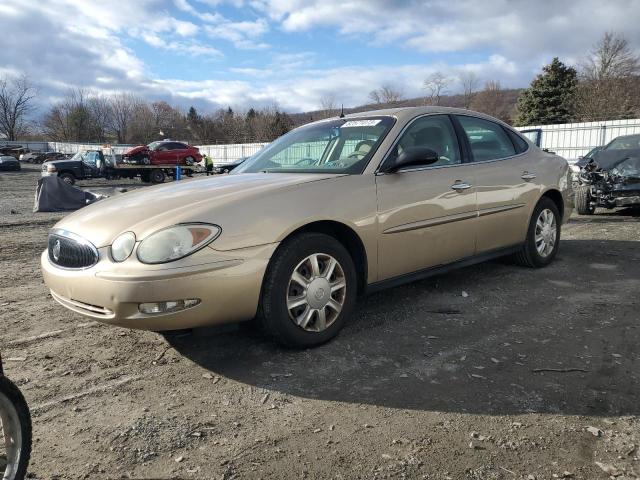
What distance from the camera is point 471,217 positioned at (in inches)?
167

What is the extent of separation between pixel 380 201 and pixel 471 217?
3.65 feet

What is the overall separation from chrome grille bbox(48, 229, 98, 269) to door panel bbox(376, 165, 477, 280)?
1867mm

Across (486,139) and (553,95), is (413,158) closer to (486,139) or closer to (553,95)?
(486,139)

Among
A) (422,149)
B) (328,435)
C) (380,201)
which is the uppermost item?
(422,149)

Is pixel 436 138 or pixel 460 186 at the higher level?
pixel 436 138

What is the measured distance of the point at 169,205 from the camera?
9.98ft

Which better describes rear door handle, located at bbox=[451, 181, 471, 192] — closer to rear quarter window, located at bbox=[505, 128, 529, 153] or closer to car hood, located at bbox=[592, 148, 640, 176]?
rear quarter window, located at bbox=[505, 128, 529, 153]

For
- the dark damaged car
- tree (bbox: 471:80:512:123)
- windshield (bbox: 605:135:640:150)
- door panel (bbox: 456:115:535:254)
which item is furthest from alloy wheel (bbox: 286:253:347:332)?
tree (bbox: 471:80:512:123)

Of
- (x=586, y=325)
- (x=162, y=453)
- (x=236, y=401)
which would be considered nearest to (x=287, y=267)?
(x=236, y=401)

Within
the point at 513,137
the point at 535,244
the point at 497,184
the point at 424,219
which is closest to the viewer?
the point at 424,219

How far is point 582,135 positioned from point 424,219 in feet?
73.9

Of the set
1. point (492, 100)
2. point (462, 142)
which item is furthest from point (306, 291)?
point (492, 100)

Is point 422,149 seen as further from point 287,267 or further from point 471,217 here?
point 287,267

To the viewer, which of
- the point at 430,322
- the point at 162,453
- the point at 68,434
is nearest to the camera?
the point at 162,453
